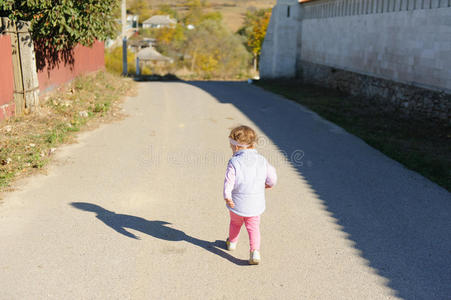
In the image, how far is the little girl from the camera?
4027 millimetres

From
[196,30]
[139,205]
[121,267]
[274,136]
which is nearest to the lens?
[121,267]

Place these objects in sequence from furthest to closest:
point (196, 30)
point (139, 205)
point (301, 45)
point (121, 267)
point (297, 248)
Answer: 1. point (196, 30)
2. point (301, 45)
3. point (139, 205)
4. point (297, 248)
5. point (121, 267)

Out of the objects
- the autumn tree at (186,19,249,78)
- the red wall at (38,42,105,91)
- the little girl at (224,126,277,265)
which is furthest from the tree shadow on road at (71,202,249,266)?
the autumn tree at (186,19,249,78)

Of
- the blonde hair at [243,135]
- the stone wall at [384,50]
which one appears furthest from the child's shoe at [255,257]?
the stone wall at [384,50]

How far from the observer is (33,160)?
7004 millimetres

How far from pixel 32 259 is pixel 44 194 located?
1.87m

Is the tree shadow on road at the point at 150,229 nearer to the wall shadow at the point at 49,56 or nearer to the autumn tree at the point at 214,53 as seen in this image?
the wall shadow at the point at 49,56

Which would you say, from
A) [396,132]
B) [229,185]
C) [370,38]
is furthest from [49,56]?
[370,38]

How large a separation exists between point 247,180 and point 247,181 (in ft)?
0.03

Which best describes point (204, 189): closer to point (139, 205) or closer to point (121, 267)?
point (139, 205)

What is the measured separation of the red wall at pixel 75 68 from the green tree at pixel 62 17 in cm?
102

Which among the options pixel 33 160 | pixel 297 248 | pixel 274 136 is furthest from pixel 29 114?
pixel 297 248

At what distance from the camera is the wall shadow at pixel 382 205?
4082mm

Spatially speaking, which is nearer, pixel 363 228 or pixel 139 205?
pixel 363 228
